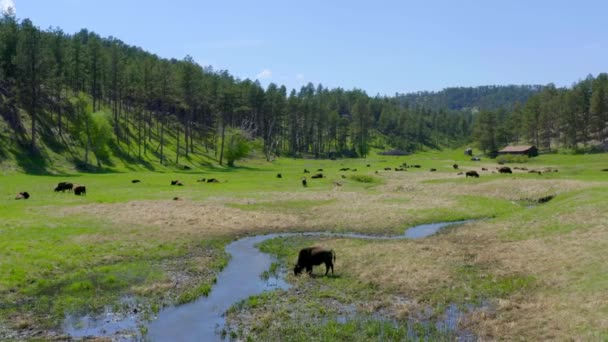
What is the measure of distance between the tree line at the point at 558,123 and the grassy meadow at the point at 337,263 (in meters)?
104

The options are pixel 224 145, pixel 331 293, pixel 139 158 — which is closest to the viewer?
pixel 331 293

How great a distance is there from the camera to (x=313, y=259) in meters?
25.1

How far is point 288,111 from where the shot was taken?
160m

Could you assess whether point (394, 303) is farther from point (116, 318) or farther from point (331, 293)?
point (116, 318)

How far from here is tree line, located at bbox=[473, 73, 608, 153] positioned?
13725cm

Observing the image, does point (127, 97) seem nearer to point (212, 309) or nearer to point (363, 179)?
point (363, 179)

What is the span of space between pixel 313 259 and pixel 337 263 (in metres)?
2.59

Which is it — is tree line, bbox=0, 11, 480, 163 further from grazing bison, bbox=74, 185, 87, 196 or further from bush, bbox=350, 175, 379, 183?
bush, bbox=350, 175, 379, 183

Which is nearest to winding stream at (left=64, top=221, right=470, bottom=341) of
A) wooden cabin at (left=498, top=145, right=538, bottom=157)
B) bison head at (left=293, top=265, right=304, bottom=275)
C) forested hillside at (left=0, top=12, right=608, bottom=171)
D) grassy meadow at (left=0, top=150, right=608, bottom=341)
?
grassy meadow at (left=0, top=150, right=608, bottom=341)

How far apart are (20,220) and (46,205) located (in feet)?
29.5

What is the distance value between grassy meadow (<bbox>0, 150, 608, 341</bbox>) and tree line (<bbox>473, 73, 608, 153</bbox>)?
103574mm

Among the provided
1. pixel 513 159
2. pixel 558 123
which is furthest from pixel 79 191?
pixel 558 123

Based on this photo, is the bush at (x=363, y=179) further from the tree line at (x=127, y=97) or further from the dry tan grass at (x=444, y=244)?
the tree line at (x=127, y=97)

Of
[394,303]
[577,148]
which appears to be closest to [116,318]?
[394,303]
